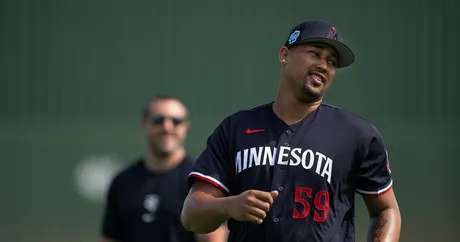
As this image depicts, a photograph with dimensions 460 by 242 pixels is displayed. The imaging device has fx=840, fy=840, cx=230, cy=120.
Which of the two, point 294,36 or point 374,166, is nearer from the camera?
point 374,166

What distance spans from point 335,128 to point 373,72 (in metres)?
8.12

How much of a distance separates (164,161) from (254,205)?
9.15 ft

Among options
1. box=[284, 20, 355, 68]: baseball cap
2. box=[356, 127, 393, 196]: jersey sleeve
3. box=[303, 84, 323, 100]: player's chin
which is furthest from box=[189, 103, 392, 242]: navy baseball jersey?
box=[284, 20, 355, 68]: baseball cap

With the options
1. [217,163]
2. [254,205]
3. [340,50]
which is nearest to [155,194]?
[217,163]

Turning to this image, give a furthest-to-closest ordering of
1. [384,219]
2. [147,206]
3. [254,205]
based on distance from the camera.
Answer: [147,206] < [384,219] < [254,205]

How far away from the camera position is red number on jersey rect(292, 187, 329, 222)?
11.6 feet

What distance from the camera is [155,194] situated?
5.79 metres

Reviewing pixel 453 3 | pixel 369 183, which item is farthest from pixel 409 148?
pixel 369 183

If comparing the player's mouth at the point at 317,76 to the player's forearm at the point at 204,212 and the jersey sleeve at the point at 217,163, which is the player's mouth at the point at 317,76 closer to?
the jersey sleeve at the point at 217,163

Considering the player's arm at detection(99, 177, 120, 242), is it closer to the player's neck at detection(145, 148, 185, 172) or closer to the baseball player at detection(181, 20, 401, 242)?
the player's neck at detection(145, 148, 185, 172)

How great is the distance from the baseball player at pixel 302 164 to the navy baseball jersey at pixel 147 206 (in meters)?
1.93

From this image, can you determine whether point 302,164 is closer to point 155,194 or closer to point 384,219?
point 384,219

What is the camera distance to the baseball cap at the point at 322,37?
12.1 feet

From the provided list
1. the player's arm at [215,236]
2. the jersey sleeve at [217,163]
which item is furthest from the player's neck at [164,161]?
the jersey sleeve at [217,163]
